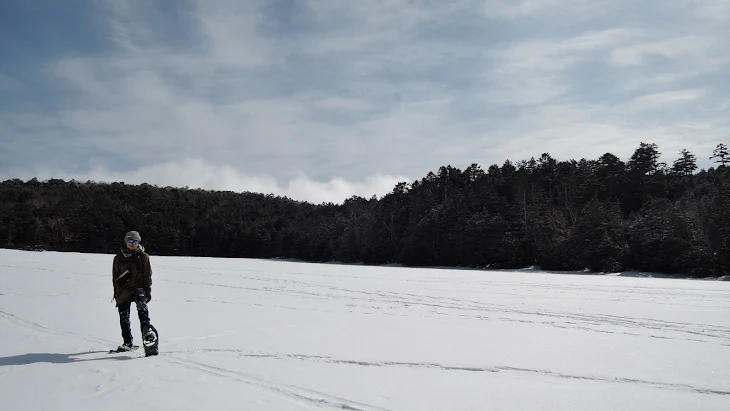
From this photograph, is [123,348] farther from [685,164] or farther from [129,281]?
[685,164]

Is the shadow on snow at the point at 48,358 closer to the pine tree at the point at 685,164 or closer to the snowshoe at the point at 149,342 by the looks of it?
the snowshoe at the point at 149,342

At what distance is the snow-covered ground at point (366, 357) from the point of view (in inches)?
182

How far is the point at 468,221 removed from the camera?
47.6 m

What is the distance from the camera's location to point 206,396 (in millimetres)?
4633

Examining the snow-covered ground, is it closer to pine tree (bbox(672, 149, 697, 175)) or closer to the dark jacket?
the dark jacket

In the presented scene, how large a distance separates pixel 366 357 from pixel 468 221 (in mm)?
42550

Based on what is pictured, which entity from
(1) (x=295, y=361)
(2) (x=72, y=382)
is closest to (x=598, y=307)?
(1) (x=295, y=361)

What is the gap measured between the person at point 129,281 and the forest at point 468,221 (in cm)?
3352

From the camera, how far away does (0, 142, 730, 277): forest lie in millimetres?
33719

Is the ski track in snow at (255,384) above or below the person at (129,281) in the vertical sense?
below

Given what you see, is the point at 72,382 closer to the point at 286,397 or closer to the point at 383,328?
A: the point at 286,397

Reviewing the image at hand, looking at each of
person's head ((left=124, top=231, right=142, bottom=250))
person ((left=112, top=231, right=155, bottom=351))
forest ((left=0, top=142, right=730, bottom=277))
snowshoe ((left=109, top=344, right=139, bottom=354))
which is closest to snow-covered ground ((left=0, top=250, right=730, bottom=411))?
snowshoe ((left=109, top=344, right=139, bottom=354))

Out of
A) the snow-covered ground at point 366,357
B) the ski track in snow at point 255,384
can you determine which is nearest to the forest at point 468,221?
the snow-covered ground at point 366,357

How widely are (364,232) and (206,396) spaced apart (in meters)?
58.8
